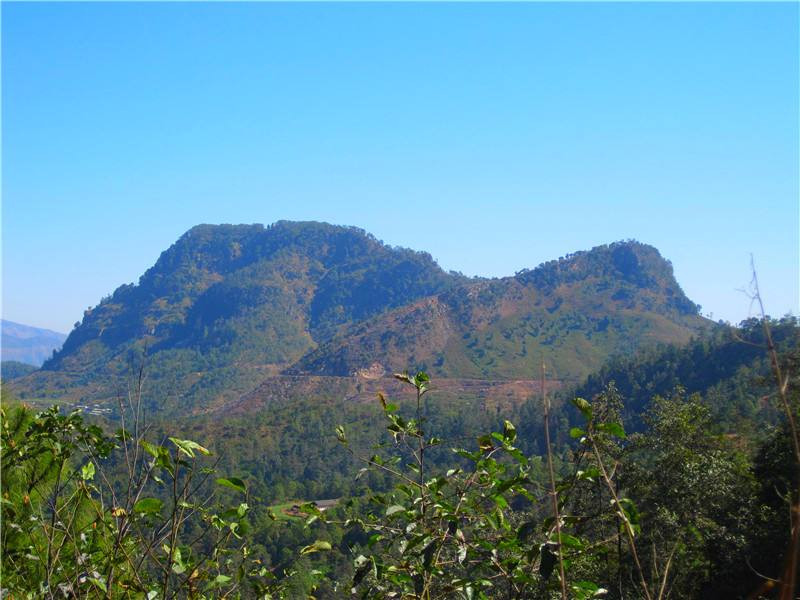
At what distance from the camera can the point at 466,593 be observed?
6.54 ft

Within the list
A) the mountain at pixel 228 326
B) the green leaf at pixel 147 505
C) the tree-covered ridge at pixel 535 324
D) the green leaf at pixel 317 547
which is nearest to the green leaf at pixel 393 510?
the green leaf at pixel 317 547

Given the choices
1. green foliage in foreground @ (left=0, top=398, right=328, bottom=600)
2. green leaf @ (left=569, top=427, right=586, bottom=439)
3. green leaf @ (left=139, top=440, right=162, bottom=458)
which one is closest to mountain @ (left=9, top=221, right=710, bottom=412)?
green foliage in foreground @ (left=0, top=398, right=328, bottom=600)

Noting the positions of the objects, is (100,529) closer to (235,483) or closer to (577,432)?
(235,483)

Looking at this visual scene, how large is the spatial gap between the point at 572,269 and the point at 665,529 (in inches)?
5103

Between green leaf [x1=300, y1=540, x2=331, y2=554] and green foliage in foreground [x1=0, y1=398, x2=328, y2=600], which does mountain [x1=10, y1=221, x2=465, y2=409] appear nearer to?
green foliage in foreground [x1=0, y1=398, x2=328, y2=600]

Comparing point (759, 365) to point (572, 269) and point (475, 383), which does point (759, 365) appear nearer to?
point (475, 383)

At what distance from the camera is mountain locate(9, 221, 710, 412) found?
115 metres

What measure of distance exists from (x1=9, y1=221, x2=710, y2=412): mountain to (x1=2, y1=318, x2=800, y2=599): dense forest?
72546 millimetres

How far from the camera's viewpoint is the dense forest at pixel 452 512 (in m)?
1.95

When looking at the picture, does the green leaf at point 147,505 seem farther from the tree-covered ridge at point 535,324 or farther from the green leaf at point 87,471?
the tree-covered ridge at point 535,324

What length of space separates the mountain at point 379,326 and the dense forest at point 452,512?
72.5 meters

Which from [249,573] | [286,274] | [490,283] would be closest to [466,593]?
[249,573]

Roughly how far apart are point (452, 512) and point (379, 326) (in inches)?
4977

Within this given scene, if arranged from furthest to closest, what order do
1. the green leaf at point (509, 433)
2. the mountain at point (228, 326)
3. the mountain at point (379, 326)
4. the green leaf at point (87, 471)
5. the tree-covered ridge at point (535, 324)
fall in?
the mountain at point (228, 326) → the mountain at point (379, 326) → the tree-covered ridge at point (535, 324) → the green leaf at point (87, 471) → the green leaf at point (509, 433)
